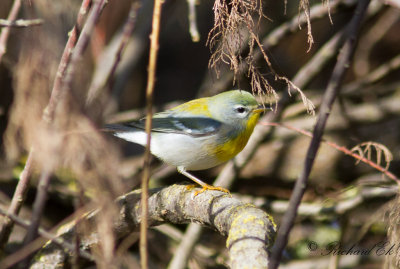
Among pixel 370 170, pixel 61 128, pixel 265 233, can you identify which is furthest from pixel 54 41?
pixel 370 170

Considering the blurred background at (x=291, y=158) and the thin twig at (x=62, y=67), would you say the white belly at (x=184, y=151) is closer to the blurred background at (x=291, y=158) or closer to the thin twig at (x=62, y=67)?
the blurred background at (x=291, y=158)

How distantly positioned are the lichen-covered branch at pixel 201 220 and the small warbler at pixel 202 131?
483 mm

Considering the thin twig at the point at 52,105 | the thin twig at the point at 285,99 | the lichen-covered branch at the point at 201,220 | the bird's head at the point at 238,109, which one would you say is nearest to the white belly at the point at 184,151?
the bird's head at the point at 238,109

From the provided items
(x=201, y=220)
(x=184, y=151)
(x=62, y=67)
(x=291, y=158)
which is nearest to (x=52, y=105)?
(x=62, y=67)

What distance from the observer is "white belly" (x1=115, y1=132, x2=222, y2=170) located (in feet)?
11.3

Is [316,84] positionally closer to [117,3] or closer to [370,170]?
[370,170]

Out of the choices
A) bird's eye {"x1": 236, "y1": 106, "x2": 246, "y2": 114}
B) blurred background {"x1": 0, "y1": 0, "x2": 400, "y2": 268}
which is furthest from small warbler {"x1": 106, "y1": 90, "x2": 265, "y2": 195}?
blurred background {"x1": 0, "y1": 0, "x2": 400, "y2": 268}

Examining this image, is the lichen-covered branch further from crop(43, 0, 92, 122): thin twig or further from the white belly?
crop(43, 0, 92, 122): thin twig

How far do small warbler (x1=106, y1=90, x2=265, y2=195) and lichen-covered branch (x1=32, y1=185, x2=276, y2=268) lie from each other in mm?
483

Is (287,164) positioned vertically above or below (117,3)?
below

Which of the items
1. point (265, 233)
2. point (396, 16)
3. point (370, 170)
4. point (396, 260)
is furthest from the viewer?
point (396, 16)

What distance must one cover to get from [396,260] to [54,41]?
2.12m

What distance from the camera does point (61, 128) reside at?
195 cm

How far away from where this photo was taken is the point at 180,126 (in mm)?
3715
